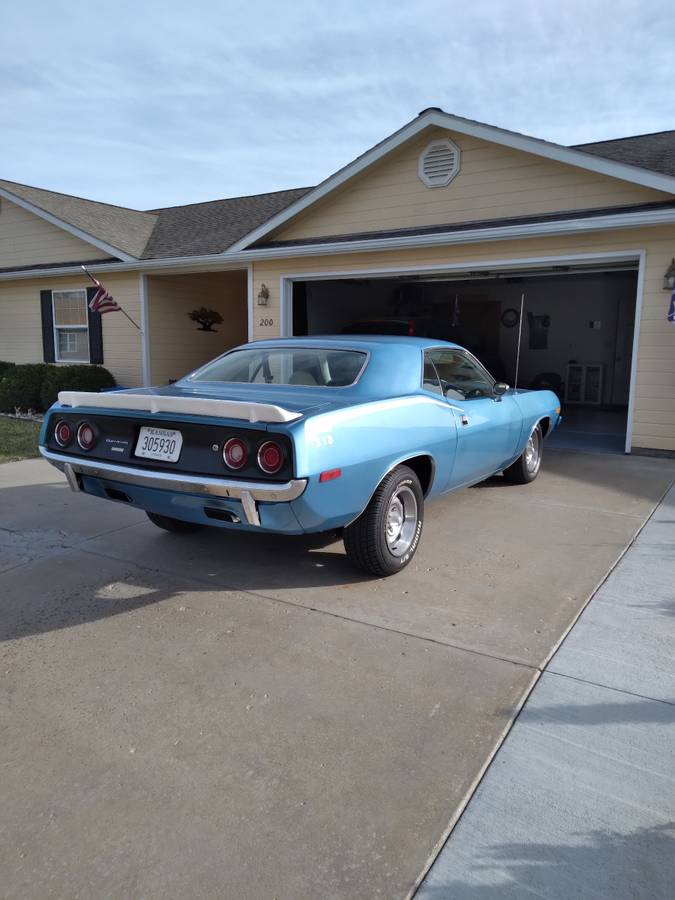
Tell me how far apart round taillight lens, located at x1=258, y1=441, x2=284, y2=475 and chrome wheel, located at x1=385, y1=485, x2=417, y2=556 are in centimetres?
107

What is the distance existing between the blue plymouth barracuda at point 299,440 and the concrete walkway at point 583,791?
4.27 ft

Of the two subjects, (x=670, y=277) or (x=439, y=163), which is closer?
(x=670, y=277)

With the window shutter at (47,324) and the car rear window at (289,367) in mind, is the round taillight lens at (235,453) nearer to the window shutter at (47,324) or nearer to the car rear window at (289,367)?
the car rear window at (289,367)

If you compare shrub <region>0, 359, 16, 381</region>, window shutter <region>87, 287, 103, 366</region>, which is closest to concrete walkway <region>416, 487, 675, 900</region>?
window shutter <region>87, 287, 103, 366</region>

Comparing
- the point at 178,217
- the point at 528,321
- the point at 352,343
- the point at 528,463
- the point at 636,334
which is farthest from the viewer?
the point at 178,217

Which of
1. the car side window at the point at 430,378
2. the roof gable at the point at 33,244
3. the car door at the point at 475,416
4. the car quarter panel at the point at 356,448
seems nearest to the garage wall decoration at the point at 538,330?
the roof gable at the point at 33,244

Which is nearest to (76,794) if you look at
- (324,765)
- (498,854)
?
(324,765)

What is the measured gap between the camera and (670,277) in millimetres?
7801

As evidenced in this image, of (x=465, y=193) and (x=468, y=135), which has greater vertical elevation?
(x=468, y=135)

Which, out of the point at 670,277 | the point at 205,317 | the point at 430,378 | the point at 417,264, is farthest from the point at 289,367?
the point at 205,317

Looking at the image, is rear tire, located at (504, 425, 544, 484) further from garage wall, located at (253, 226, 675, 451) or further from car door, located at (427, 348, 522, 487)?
garage wall, located at (253, 226, 675, 451)

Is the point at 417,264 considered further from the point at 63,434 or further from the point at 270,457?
the point at 270,457

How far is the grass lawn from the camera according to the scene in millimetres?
8111

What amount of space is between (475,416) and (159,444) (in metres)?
2.39
